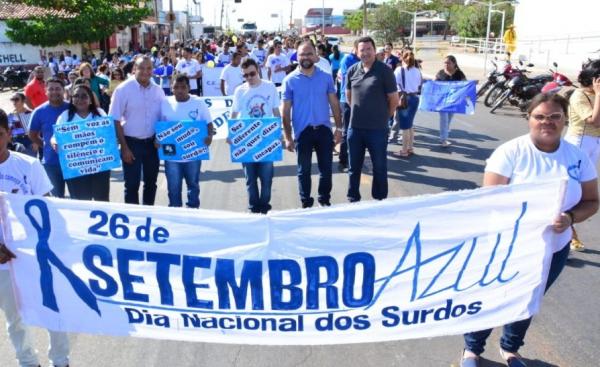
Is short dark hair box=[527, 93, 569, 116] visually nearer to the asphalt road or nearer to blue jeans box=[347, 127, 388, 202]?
the asphalt road

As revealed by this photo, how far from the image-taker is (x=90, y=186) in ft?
17.5

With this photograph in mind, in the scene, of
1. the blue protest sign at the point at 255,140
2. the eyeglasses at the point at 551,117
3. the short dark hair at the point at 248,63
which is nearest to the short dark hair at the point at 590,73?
the eyeglasses at the point at 551,117

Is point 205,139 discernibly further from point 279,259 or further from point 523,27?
point 523,27

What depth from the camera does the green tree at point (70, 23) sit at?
99.6 feet

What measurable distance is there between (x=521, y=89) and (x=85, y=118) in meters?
12.1

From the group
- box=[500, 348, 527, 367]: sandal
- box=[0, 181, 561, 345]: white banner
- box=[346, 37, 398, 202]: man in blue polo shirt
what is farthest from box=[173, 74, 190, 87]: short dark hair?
box=[500, 348, 527, 367]: sandal

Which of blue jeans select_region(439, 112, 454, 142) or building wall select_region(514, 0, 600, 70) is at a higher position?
building wall select_region(514, 0, 600, 70)

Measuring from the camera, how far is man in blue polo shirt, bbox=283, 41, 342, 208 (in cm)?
593

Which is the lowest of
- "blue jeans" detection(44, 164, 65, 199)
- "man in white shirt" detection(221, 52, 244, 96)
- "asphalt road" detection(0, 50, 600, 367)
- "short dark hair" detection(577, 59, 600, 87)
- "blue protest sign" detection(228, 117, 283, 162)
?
"asphalt road" detection(0, 50, 600, 367)

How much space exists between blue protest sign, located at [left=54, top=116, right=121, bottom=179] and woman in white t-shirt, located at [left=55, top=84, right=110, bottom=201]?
64 millimetres

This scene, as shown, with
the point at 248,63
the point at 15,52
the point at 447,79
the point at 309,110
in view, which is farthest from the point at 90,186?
the point at 15,52

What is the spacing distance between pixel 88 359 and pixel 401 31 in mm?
65624

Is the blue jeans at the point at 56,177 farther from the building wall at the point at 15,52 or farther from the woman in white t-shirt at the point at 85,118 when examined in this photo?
the building wall at the point at 15,52

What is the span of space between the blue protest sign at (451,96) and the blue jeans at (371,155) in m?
3.90
